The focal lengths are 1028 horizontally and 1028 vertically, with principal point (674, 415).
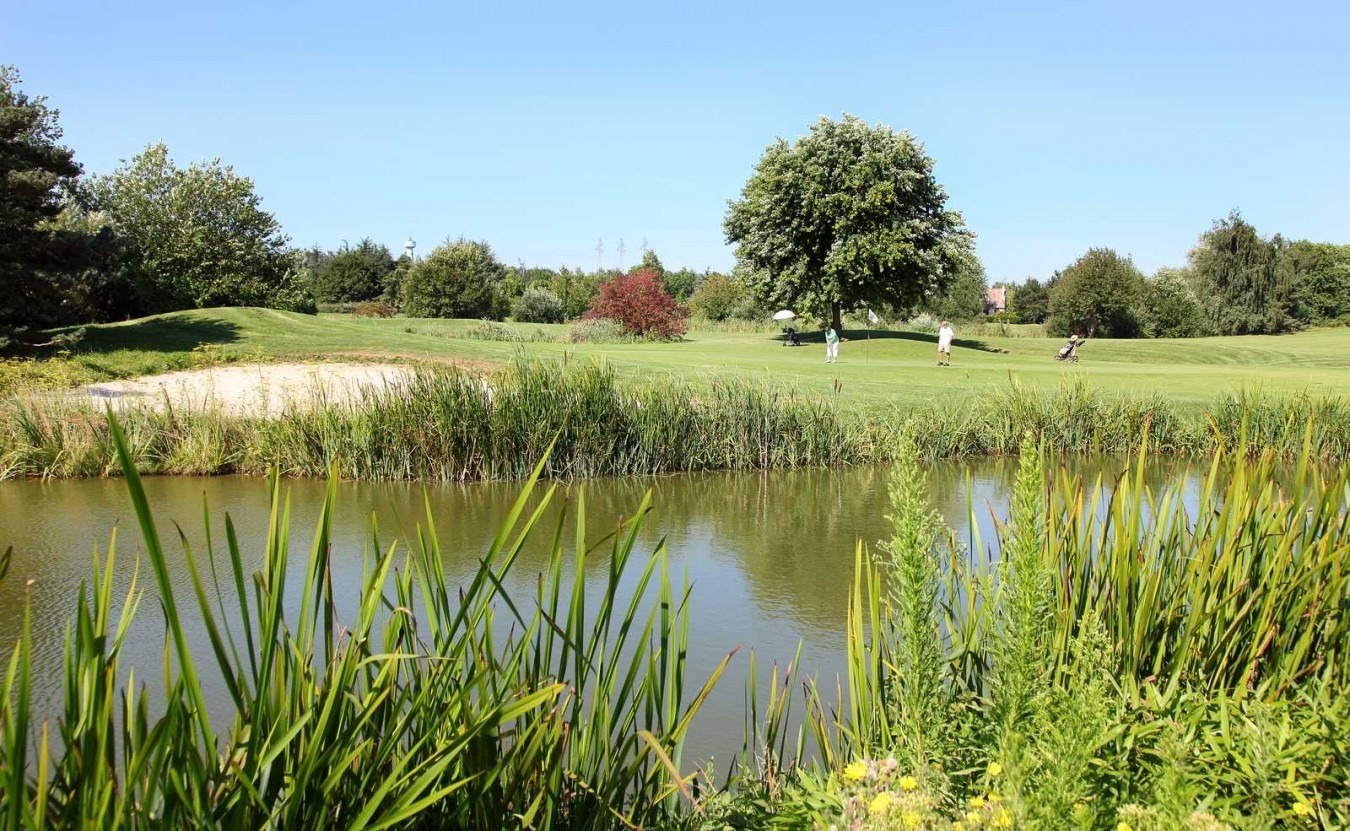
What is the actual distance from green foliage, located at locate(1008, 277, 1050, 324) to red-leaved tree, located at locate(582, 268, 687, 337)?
91.2ft

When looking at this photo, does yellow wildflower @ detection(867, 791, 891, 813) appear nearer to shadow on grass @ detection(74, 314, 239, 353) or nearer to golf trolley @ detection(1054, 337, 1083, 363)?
shadow on grass @ detection(74, 314, 239, 353)

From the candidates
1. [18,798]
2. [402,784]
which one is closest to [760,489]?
[402,784]

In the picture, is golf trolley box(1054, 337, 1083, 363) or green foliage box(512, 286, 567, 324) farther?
green foliage box(512, 286, 567, 324)

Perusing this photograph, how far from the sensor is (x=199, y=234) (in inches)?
Result: 1164

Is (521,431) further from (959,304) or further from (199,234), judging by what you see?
(959,304)

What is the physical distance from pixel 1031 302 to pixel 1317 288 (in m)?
13.4

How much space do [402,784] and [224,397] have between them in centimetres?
1240

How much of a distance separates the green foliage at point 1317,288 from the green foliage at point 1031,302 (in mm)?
11130

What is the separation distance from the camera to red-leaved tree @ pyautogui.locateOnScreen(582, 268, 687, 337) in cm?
3238

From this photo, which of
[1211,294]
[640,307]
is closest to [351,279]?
[640,307]

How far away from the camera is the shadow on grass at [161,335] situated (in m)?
17.8

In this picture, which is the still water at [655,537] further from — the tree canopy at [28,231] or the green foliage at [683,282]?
the green foliage at [683,282]

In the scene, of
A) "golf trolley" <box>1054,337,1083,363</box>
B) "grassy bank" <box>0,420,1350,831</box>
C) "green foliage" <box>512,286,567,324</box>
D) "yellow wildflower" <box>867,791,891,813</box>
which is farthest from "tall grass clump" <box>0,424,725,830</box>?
"green foliage" <box>512,286,567,324</box>

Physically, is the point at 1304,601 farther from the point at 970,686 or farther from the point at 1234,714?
the point at 970,686
